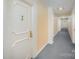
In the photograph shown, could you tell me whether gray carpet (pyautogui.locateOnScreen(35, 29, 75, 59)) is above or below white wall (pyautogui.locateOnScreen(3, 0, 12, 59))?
below

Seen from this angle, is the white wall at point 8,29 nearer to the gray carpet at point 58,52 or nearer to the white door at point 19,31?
the white door at point 19,31

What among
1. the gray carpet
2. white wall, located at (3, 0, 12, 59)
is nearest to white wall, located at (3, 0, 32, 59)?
white wall, located at (3, 0, 12, 59)

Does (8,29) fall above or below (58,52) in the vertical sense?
above

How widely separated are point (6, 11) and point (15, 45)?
2.61ft

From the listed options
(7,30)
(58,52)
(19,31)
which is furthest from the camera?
(58,52)

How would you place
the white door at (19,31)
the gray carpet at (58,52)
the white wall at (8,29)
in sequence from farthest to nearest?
the gray carpet at (58,52) → the white door at (19,31) → the white wall at (8,29)

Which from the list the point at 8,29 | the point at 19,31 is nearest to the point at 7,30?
the point at 8,29

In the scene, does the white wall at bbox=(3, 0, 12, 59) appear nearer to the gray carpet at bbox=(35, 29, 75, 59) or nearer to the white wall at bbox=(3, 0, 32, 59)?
the white wall at bbox=(3, 0, 32, 59)

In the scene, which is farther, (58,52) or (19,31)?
(58,52)

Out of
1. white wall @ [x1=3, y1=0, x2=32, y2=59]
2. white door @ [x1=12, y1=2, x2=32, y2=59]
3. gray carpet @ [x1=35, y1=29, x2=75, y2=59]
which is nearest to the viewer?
white wall @ [x1=3, y1=0, x2=32, y2=59]

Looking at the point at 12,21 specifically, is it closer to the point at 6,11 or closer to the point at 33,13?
the point at 6,11

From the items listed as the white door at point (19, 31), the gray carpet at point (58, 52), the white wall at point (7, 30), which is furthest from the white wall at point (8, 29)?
the gray carpet at point (58, 52)

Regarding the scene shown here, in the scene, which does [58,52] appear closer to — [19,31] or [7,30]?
[19,31]
